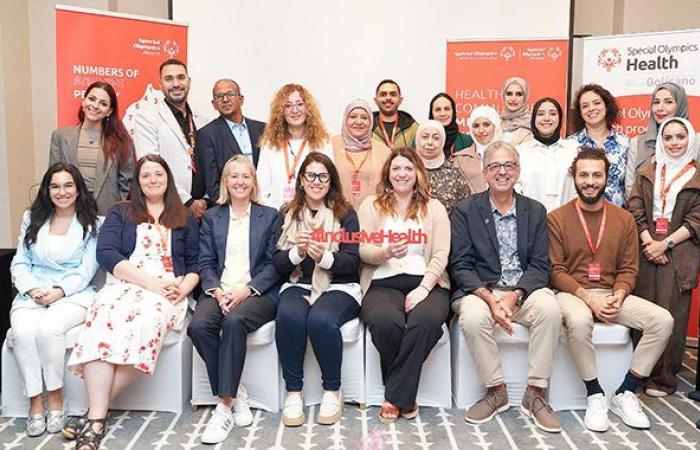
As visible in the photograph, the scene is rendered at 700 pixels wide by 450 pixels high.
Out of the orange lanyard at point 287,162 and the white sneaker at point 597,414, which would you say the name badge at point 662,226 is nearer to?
the white sneaker at point 597,414

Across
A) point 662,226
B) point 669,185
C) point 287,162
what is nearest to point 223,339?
point 287,162

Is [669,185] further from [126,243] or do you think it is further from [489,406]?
[126,243]

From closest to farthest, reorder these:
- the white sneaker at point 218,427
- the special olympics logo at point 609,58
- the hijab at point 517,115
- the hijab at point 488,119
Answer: the white sneaker at point 218,427 → the hijab at point 488,119 → the hijab at point 517,115 → the special olympics logo at point 609,58

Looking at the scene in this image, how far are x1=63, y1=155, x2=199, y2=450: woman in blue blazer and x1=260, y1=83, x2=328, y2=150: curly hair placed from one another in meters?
0.75

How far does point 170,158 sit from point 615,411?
3.01m

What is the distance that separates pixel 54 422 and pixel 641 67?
459cm

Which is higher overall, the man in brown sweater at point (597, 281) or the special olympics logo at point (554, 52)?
the special olympics logo at point (554, 52)

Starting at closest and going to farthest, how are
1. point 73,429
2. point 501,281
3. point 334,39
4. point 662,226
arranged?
point 73,429 < point 501,281 < point 662,226 < point 334,39

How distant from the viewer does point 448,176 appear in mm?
3746

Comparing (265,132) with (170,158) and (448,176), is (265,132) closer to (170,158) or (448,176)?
(170,158)

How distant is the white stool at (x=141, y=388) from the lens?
128 inches

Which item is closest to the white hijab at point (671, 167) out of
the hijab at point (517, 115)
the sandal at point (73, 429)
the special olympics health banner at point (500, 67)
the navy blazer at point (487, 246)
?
the navy blazer at point (487, 246)

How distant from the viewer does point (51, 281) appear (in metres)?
3.36

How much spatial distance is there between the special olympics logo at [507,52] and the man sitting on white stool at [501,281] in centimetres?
205
